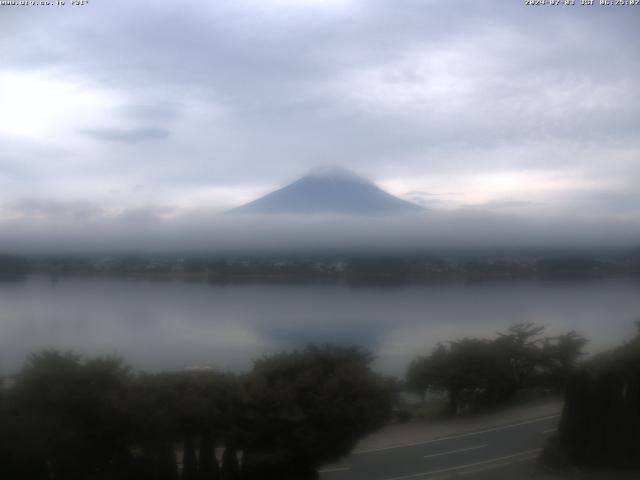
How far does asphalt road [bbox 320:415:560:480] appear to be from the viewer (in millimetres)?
5594

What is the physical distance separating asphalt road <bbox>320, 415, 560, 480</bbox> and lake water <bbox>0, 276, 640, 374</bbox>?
0.88 m

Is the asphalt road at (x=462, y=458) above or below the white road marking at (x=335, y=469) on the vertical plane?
above

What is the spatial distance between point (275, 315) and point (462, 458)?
7.95ft

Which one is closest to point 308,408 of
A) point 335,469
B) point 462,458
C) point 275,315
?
point 335,469

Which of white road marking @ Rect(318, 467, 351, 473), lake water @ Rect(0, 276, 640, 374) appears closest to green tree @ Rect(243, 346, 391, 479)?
white road marking @ Rect(318, 467, 351, 473)

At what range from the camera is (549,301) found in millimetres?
6297

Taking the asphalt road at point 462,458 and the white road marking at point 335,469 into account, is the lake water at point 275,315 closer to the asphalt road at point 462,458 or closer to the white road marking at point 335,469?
the asphalt road at point 462,458

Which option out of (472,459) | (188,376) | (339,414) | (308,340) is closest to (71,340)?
(188,376)

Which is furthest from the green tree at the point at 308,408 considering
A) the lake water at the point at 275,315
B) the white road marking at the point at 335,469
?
the lake water at the point at 275,315

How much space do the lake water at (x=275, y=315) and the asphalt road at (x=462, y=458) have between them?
2.88 ft

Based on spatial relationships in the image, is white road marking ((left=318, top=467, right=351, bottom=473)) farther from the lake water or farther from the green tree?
the lake water

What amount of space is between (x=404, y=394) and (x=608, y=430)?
2065mm

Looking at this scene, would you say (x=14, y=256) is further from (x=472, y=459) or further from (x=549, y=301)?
(x=549, y=301)

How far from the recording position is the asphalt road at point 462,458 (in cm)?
559
